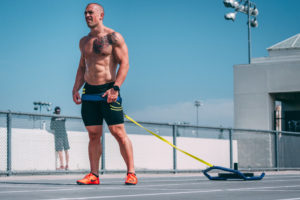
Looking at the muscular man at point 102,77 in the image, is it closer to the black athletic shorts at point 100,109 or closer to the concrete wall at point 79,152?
the black athletic shorts at point 100,109

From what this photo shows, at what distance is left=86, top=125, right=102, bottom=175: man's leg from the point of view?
284 inches

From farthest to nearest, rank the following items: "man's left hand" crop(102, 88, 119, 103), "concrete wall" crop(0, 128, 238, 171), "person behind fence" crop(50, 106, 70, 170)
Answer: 1. "person behind fence" crop(50, 106, 70, 170)
2. "concrete wall" crop(0, 128, 238, 171)
3. "man's left hand" crop(102, 88, 119, 103)

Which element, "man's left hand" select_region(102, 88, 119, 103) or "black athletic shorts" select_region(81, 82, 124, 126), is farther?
"black athletic shorts" select_region(81, 82, 124, 126)

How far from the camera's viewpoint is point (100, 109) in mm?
7117

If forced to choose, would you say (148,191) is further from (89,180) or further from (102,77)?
(102,77)

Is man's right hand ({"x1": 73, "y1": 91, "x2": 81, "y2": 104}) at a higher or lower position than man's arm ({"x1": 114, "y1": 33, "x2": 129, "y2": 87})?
lower

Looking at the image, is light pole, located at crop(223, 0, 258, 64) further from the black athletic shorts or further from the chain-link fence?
the black athletic shorts

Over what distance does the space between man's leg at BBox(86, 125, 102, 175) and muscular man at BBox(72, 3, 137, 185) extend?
12mm

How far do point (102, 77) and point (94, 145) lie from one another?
0.87 meters

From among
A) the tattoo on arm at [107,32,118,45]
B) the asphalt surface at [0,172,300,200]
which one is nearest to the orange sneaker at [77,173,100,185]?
the asphalt surface at [0,172,300,200]

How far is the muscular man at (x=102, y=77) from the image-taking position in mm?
7027

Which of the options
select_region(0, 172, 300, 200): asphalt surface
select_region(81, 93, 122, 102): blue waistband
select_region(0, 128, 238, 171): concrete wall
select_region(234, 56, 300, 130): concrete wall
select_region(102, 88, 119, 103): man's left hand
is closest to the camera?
select_region(0, 172, 300, 200): asphalt surface

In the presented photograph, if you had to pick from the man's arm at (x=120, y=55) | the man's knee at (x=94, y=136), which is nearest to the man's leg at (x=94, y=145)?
the man's knee at (x=94, y=136)

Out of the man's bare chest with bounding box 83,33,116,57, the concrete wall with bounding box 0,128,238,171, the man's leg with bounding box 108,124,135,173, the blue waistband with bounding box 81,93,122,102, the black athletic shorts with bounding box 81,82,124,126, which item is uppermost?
the man's bare chest with bounding box 83,33,116,57
